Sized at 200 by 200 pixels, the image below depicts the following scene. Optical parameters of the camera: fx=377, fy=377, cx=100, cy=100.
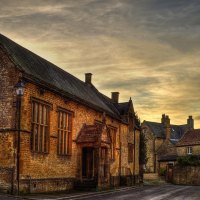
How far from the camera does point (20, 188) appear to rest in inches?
811

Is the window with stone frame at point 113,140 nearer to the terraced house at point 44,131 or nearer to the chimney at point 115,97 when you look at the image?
the terraced house at point 44,131

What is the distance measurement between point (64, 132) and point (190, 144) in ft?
145

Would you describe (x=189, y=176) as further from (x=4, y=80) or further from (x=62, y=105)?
(x=4, y=80)

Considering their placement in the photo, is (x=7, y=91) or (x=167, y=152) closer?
(x=7, y=91)

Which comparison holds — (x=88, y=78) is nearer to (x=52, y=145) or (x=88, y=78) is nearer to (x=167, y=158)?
(x=52, y=145)

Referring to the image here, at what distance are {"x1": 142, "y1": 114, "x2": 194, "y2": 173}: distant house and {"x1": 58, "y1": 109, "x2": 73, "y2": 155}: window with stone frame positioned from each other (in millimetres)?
42055

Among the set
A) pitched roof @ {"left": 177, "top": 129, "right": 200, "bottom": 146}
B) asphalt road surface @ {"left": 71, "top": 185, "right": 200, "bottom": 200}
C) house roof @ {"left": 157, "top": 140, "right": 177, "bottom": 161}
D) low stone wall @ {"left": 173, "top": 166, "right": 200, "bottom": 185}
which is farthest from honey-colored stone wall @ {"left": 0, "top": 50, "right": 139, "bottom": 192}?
house roof @ {"left": 157, "top": 140, "right": 177, "bottom": 161}

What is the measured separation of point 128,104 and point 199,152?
2810 centimetres

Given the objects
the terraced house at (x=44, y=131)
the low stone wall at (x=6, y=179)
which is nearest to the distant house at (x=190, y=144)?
the terraced house at (x=44, y=131)

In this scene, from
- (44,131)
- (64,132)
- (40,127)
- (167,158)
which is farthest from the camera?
(167,158)

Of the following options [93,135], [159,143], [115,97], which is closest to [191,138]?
[159,143]

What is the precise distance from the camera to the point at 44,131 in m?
24.1

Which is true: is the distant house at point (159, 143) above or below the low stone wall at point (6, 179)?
above

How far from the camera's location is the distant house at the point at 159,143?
69887 millimetres
